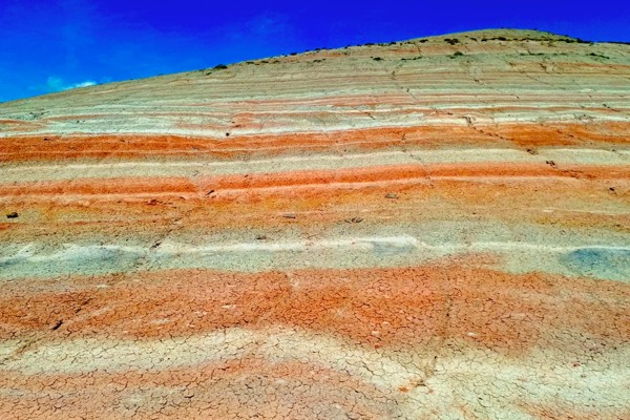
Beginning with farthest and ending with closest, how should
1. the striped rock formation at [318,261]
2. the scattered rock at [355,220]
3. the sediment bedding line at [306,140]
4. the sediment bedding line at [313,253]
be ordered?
the sediment bedding line at [306,140] < the scattered rock at [355,220] < the sediment bedding line at [313,253] < the striped rock formation at [318,261]

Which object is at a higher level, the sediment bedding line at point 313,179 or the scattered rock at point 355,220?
the sediment bedding line at point 313,179

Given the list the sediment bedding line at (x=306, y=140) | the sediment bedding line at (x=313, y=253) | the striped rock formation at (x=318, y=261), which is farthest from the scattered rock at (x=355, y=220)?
the sediment bedding line at (x=306, y=140)

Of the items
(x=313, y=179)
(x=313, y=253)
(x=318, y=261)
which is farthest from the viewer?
(x=313, y=179)

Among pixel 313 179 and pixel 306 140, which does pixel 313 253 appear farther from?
pixel 306 140

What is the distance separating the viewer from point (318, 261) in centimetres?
489

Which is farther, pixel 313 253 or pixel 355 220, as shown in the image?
pixel 355 220

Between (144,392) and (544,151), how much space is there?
7.02m

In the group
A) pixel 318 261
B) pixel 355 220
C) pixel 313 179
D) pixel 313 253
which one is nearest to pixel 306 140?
pixel 313 179

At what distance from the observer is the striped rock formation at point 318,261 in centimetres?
315

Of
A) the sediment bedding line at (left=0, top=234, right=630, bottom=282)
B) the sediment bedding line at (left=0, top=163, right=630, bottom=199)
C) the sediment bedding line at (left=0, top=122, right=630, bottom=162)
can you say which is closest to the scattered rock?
the sediment bedding line at (left=0, top=234, right=630, bottom=282)

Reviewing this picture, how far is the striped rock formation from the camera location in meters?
3.15

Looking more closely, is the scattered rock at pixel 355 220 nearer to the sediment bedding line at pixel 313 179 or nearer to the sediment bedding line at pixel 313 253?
the sediment bedding line at pixel 313 253

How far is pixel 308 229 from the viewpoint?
5.66m

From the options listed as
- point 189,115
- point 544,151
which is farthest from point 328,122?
point 544,151
